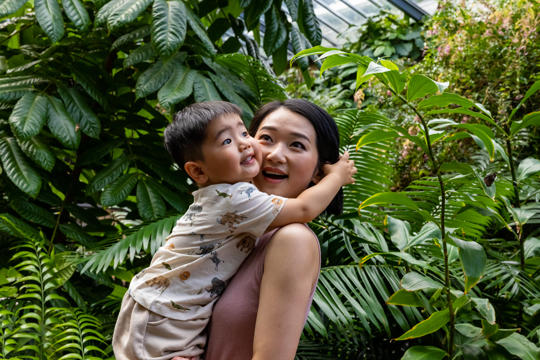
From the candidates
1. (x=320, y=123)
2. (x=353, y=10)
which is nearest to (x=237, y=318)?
(x=320, y=123)

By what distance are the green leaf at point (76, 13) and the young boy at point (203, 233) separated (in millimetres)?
1532

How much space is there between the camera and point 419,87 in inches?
47.6

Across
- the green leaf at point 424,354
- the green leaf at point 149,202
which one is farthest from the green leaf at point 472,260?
the green leaf at point 149,202

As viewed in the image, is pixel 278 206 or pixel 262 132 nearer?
pixel 278 206

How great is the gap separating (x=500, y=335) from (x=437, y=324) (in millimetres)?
239

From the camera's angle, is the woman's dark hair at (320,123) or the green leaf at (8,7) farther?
the green leaf at (8,7)

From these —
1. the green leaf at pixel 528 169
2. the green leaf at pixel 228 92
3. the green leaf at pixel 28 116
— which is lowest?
the green leaf at pixel 28 116

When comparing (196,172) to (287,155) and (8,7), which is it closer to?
(287,155)

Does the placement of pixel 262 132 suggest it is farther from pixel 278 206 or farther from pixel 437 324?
→ pixel 437 324

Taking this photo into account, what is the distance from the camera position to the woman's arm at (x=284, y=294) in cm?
97

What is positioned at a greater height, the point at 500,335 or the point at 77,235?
the point at 500,335

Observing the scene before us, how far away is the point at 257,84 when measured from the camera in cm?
296

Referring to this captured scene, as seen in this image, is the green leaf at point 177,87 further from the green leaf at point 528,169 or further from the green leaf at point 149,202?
the green leaf at point 528,169

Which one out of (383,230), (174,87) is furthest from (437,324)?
(174,87)
